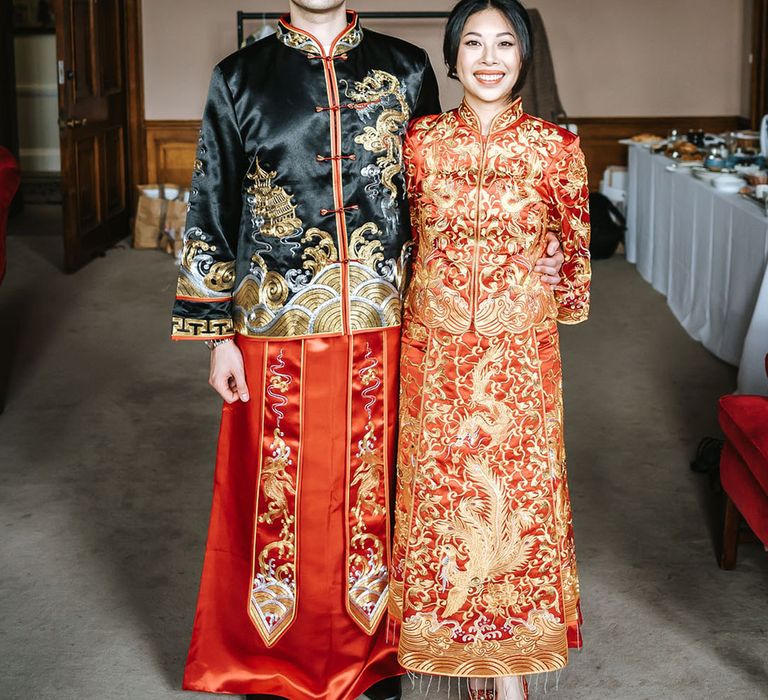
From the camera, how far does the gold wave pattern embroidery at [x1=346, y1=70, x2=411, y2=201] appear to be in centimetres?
201

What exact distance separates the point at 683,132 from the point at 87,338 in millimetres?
4387

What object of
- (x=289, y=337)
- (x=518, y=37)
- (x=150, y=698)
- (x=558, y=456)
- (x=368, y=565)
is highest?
(x=518, y=37)

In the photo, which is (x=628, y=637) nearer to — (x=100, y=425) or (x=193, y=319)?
(x=193, y=319)

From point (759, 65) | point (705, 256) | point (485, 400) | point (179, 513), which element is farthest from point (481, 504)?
point (759, 65)

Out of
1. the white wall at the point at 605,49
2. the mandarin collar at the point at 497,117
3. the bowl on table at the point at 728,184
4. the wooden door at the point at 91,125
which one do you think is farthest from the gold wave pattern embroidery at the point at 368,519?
the white wall at the point at 605,49

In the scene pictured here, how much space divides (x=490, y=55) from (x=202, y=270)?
62 centimetres

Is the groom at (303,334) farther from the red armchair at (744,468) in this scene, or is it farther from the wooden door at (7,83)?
the wooden door at (7,83)

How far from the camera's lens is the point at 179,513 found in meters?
3.28

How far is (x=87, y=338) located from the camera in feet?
17.1

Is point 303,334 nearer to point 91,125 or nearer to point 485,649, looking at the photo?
point 485,649

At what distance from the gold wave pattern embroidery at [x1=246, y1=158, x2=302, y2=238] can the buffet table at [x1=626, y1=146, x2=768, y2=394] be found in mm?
2377

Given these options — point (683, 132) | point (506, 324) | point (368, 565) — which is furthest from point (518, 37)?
point (683, 132)

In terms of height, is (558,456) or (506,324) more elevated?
(506,324)

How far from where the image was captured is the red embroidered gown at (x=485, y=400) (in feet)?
6.35
